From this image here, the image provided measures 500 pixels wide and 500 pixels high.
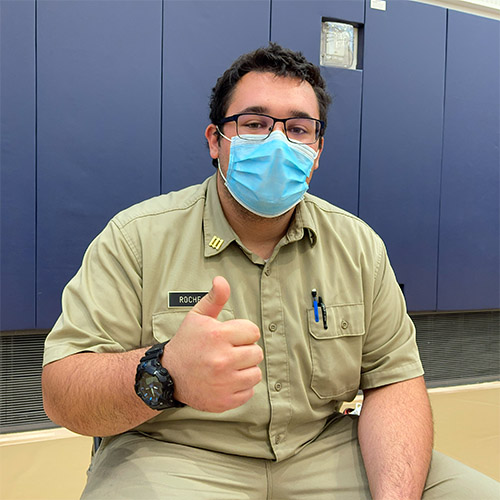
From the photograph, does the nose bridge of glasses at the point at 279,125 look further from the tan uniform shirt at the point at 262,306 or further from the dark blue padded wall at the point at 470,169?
the dark blue padded wall at the point at 470,169

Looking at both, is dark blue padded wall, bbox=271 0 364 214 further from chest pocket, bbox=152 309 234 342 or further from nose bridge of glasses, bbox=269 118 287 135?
chest pocket, bbox=152 309 234 342

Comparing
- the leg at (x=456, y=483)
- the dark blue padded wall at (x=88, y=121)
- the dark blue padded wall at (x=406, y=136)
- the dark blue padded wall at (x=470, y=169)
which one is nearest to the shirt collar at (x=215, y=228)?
the leg at (x=456, y=483)

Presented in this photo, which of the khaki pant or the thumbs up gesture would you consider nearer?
the thumbs up gesture

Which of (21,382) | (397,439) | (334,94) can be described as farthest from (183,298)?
(334,94)

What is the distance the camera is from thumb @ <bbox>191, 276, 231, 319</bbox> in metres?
0.83

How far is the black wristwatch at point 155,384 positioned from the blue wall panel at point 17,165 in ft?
4.93

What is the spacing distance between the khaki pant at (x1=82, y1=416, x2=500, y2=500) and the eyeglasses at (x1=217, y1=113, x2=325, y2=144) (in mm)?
814

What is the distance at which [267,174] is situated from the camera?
1.31m

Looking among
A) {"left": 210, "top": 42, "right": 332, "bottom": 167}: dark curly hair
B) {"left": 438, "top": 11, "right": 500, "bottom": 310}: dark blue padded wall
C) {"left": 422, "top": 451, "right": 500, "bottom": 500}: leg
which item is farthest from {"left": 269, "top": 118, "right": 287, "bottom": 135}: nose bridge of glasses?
{"left": 438, "top": 11, "right": 500, "bottom": 310}: dark blue padded wall

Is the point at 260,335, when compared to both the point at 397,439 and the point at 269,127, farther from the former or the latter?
the point at 269,127

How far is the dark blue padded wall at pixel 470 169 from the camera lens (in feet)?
9.55

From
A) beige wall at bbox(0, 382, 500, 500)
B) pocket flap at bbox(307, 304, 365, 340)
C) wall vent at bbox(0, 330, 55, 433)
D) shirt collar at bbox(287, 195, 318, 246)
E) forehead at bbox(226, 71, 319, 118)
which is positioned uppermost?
forehead at bbox(226, 71, 319, 118)

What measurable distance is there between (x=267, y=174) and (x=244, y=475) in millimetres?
757

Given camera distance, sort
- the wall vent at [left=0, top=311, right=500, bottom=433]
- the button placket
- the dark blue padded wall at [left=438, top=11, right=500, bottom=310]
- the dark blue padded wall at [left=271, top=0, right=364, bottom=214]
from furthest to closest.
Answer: the wall vent at [left=0, top=311, right=500, bottom=433]
the dark blue padded wall at [left=438, top=11, right=500, bottom=310]
the dark blue padded wall at [left=271, top=0, right=364, bottom=214]
the button placket
